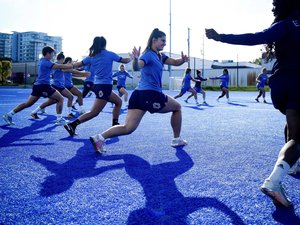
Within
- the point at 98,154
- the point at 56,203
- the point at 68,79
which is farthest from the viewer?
the point at 68,79

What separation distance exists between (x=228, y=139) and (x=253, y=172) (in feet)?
8.24

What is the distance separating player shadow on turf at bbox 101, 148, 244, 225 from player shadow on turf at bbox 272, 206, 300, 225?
30 centimetres

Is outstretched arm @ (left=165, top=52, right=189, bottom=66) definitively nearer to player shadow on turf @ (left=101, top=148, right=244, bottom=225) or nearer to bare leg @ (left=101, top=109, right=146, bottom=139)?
bare leg @ (left=101, top=109, right=146, bottom=139)

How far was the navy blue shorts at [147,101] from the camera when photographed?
491 centimetres

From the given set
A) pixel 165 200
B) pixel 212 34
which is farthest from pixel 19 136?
pixel 212 34

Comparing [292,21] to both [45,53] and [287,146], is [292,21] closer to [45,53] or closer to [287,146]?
[287,146]

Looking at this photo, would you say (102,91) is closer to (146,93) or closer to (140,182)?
(146,93)

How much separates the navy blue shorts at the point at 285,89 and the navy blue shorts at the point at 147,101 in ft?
7.20

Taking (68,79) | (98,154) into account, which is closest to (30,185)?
(98,154)

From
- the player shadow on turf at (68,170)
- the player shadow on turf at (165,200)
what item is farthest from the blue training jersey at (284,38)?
the player shadow on turf at (68,170)

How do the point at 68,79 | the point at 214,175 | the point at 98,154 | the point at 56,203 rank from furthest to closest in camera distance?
the point at 68,79 < the point at 98,154 < the point at 214,175 < the point at 56,203

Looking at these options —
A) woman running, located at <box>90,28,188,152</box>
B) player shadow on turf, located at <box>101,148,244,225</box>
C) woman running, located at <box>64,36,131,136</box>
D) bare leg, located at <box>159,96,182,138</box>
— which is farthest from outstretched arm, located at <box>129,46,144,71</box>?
player shadow on turf, located at <box>101,148,244,225</box>

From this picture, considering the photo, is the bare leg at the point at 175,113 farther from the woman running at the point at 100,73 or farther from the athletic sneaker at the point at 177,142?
the woman running at the point at 100,73

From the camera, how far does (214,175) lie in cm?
367
